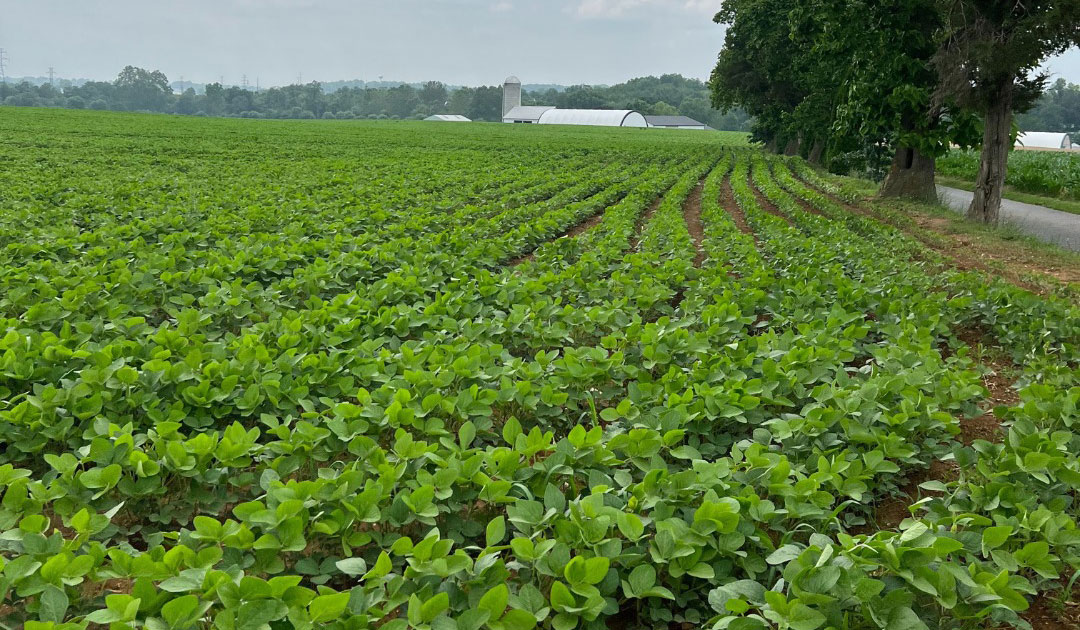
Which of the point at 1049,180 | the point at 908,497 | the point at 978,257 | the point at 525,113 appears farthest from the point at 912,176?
the point at 525,113

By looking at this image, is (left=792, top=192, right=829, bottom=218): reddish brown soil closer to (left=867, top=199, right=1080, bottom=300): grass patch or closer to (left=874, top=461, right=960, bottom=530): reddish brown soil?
(left=867, top=199, right=1080, bottom=300): grass patch

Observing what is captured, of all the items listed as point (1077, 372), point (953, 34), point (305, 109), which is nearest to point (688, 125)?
point (305, 109)

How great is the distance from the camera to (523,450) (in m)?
→ 3.06

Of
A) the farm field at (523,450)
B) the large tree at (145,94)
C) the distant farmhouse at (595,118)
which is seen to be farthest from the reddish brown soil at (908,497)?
the large tree at (145,94)

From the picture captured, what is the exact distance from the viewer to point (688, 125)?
381 feet

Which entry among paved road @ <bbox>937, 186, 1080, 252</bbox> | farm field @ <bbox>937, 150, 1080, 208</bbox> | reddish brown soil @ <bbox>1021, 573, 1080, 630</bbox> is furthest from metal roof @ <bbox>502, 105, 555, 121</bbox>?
reddish brown soil @ <bbox>1021, 573, 1080, 630</bbox>

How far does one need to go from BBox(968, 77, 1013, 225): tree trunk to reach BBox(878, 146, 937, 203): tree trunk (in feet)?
11.8

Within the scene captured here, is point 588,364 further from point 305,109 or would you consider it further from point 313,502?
point 305,109

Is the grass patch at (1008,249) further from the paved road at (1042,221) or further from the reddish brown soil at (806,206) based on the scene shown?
the reddish brown soil at (806,206)

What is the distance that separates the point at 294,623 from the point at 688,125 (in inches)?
4770

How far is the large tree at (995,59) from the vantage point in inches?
524

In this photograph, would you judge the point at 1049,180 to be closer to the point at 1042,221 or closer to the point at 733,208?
the point at 1042,221

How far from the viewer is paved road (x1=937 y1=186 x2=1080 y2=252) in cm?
1552

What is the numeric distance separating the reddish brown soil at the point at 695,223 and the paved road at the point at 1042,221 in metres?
6.75
